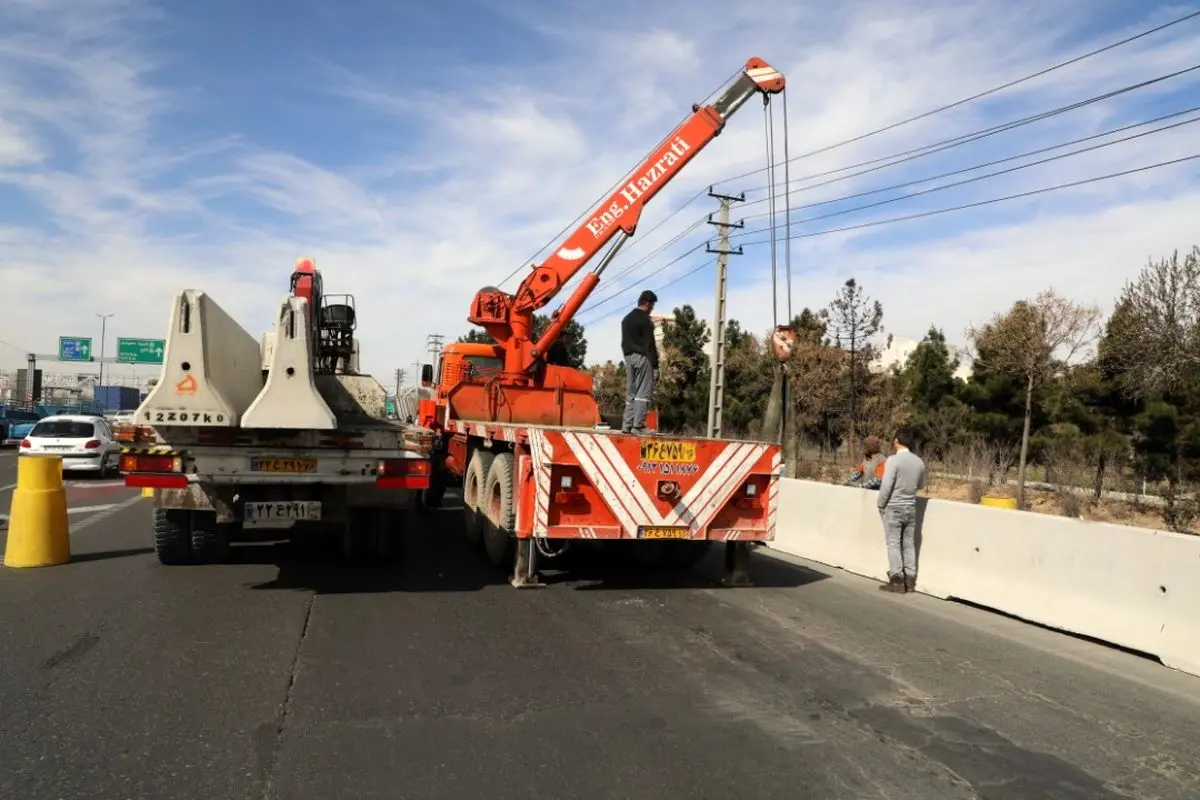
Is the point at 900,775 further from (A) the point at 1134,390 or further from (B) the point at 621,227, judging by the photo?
(A) the point at 1134,390

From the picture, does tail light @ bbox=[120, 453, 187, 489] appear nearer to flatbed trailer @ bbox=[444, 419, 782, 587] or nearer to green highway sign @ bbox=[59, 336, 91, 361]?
flatbed trailer @ bbox=[444, 419, 782, 587]

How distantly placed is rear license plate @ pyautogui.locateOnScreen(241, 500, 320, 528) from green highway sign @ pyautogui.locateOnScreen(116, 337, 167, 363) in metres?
55.5

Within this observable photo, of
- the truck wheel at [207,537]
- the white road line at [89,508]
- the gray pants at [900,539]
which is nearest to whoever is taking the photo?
the truck wheel at [207,537]

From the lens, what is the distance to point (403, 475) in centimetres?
795

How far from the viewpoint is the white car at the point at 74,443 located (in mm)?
19641

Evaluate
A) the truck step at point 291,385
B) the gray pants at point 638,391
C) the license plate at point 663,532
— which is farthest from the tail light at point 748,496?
the truck step at point 291,385

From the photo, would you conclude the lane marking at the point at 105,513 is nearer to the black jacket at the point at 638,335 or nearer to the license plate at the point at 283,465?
the license plate at the point at 283,465

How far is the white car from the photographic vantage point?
19.6 metres

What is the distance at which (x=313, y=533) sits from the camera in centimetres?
979

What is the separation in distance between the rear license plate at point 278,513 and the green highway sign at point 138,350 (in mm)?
55460

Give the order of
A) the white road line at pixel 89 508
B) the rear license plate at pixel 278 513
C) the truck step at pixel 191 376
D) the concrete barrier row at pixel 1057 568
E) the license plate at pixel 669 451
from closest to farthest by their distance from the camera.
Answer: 1. the concrete barrier row at pixel 1057 568
2. the truck step at pixel 191 376
3. the rear license plate at pixel 278 513
4. the license plate at pixel 669 451
5. the white road line at pixel 89 508

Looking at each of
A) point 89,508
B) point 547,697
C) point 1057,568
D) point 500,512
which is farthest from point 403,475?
point 89,508

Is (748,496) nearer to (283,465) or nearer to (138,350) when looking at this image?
(283,465)

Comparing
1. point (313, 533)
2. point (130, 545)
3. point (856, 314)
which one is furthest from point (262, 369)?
point (856, 314)
